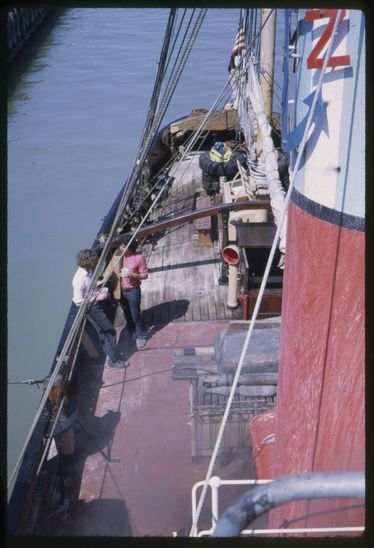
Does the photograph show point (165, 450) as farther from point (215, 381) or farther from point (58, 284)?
point (58, 284)

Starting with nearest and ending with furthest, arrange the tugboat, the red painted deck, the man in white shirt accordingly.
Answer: the tugboat < the red painted deck < the man in white shirt

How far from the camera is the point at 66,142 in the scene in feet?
69.2

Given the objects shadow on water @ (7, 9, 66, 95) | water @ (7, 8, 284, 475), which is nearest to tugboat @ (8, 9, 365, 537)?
water @ (7, 8, 284, 475)

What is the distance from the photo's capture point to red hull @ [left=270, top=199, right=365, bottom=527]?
217 centimetres

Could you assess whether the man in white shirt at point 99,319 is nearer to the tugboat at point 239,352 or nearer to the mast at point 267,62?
the tugboat at point 239,352

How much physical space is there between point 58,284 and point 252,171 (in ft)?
18.2

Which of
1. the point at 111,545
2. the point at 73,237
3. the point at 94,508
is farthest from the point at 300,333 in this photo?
the point at 73,237

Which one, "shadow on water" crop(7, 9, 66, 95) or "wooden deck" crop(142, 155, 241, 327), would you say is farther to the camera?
"shadow on water" crop(7, 9, 66, 95)

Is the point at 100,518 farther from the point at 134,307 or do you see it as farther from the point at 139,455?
the point at 134,307

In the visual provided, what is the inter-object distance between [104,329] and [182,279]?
2.34 m

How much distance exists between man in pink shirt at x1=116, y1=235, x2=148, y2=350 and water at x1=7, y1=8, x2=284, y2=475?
7.58 ft

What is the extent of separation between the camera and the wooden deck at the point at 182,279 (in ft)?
26.1

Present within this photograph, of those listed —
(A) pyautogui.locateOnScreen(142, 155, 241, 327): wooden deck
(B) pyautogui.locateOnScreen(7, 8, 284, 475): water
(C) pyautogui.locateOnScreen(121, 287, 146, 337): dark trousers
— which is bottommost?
(B) pyautogui.locateOnScreen(7, 8, 284, 475): water

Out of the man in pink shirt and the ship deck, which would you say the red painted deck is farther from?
the man in pink shirt
